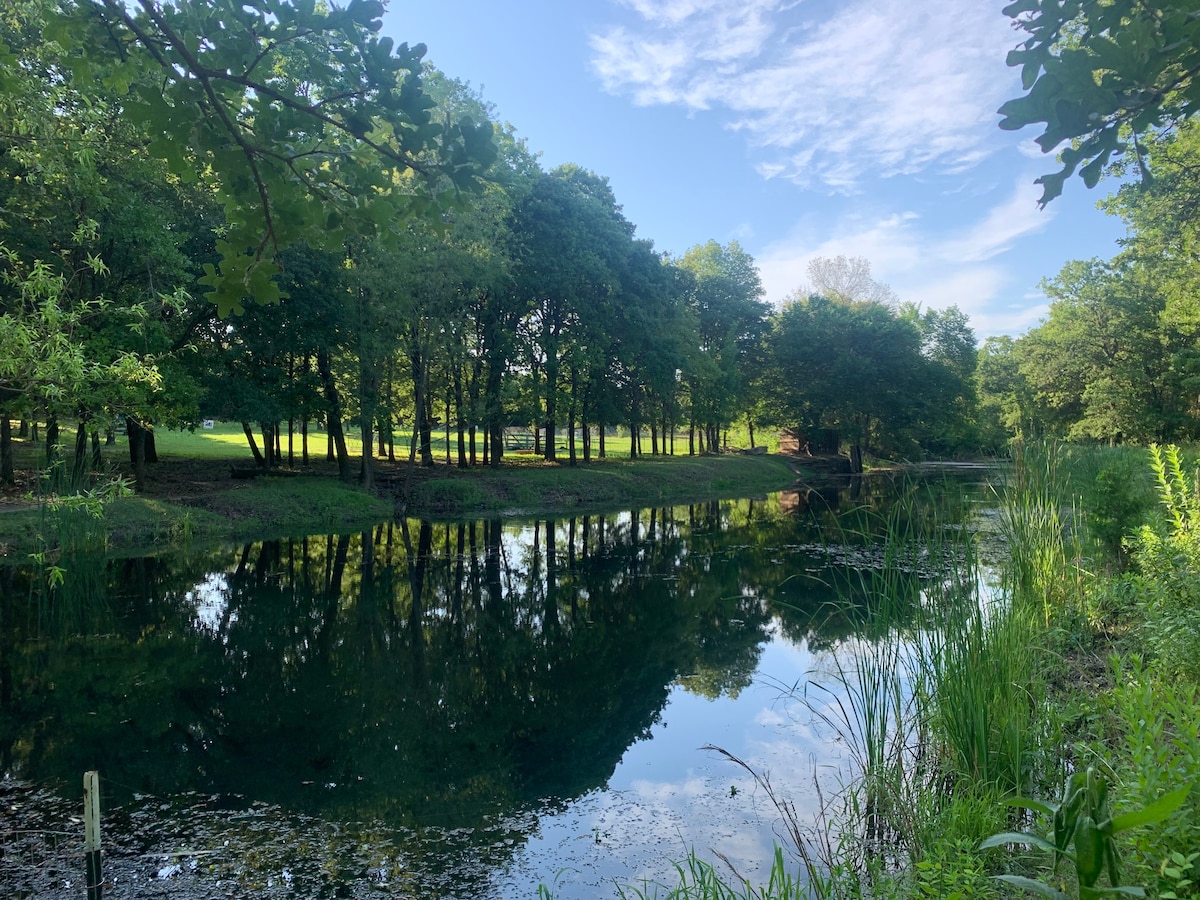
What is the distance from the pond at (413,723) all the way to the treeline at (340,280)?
2861 mm

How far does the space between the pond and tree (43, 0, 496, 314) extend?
3668 millimetres

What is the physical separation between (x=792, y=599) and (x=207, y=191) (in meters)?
18.0

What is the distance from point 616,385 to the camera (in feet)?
114

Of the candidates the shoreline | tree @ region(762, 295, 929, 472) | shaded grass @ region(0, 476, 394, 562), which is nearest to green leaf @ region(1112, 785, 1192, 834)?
the shoreline

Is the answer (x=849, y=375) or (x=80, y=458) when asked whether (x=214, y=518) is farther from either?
(x=849, y=375)

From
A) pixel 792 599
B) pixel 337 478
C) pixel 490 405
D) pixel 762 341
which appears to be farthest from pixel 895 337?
pixel 792 599

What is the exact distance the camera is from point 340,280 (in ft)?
71.0

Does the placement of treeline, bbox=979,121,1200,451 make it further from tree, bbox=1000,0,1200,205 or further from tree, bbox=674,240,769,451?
tree, bbox=1000,0,1200,205

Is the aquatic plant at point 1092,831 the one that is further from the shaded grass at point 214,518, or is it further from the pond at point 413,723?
→ the shaded grass at point 214,518

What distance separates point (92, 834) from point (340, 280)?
20474 millimetres

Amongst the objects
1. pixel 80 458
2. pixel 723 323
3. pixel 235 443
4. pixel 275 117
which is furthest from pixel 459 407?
pixel 723 323

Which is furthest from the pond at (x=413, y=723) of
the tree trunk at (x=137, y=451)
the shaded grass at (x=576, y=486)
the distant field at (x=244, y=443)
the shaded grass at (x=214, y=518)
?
the distant field at (x=244, y=443)

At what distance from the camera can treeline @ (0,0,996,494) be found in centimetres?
274

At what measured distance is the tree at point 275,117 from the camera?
8.45 ft
